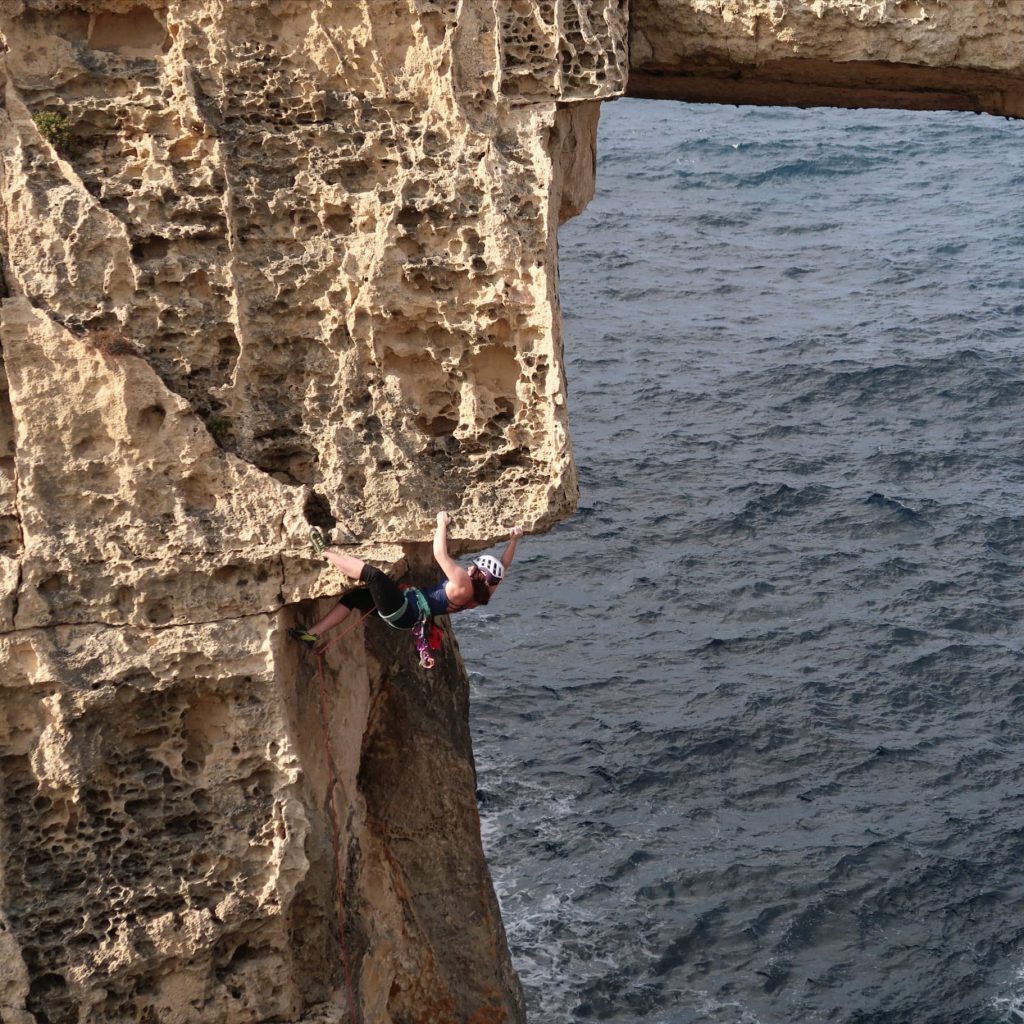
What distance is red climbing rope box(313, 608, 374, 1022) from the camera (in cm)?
1266

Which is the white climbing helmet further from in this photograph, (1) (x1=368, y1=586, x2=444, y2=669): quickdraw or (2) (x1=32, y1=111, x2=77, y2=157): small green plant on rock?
(2) (x1=32, y1=111, x2=77, y2=157): small green plant on rock

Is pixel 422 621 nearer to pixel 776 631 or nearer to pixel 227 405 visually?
pixel 227 405

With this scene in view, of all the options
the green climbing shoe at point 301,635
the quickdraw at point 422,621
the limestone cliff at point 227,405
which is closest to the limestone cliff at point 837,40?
the limestone cliff at point 227,405

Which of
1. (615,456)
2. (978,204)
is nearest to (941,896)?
(615,456)

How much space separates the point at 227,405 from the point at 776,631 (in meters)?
13.7

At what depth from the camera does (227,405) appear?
1202 cm

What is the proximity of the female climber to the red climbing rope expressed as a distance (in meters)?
0.20

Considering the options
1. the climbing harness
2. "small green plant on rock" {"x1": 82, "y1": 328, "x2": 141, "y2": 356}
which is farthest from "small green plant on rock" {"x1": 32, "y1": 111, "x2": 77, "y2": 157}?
the climbing harness

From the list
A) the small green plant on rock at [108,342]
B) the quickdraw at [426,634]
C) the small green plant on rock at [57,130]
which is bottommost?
the quickdraw at [426,634]

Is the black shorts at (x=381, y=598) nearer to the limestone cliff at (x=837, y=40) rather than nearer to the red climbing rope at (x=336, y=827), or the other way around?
the red climbing rope at (x=336, y=827)

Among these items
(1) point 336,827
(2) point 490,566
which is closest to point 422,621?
(2) point 490,566

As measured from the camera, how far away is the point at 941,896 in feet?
65.7

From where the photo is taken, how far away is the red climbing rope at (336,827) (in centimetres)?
1266

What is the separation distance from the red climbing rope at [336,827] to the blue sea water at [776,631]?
19.3 feet
